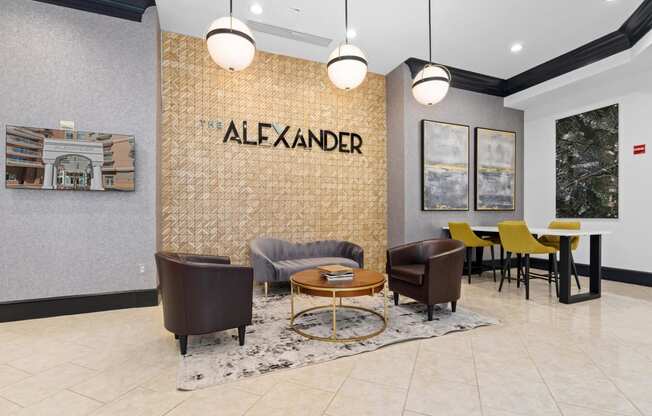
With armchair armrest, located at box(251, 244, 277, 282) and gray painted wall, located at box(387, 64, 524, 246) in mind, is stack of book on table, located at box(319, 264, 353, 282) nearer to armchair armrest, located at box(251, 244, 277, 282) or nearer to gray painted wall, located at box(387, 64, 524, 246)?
armchair armrest, located at box(251, 244, 277, 282)

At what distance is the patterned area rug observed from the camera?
92.8 inches

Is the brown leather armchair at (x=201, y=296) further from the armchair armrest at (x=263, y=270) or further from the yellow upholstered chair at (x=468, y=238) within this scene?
the yellow upholstered chair at (x=468, y=238)

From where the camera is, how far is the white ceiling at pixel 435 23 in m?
4.02

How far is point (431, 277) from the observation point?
335 centimetres

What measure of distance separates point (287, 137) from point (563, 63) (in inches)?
189

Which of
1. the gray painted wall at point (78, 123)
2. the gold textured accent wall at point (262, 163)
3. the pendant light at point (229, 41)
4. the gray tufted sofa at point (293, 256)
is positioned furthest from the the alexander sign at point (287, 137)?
the pendant light at point (229, 41)

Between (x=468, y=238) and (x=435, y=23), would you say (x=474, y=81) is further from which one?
(x=468, y=238)

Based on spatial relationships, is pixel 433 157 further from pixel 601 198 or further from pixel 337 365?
pixel 337 365

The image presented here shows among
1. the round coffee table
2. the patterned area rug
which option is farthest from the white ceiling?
the patterned area rug

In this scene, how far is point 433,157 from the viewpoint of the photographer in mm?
5723

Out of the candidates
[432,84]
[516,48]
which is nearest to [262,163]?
[432,84]

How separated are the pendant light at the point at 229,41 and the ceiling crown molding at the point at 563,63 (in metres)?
3.55

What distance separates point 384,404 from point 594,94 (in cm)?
643

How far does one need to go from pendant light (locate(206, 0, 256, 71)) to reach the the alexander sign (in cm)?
211
